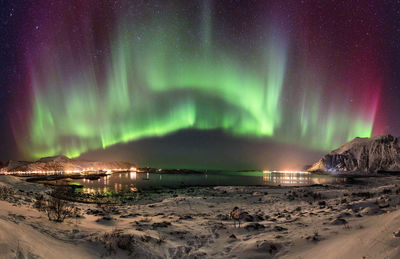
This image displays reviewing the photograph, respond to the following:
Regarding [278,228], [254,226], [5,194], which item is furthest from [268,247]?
[5,194]

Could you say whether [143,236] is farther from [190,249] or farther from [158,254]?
[190,249]

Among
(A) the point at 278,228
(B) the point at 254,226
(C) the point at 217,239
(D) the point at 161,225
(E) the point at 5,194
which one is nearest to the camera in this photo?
(C) the point at 217,239

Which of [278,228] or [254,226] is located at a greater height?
[278,228]

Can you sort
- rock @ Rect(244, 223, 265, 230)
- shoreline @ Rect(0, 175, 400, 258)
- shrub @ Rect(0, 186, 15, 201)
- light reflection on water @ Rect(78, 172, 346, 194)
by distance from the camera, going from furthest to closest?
light reflection on water @ Rect(78, 172, 346, 194), shrub @ Rect(0, 186, 15, 201), rock @ Rect(244, 223, 265, 230), shoreline @ Rect(0, 175, 400, 258)

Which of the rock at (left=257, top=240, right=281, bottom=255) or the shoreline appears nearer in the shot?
the shoreline

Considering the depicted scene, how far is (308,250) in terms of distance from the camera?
25.3 feet

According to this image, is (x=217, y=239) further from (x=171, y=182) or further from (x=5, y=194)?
(x=171, y=182)

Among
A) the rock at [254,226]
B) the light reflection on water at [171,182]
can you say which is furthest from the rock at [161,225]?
the light reflection on water at [171,182]

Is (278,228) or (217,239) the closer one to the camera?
(217,239)

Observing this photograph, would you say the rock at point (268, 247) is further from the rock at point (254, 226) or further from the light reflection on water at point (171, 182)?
the light reflection on water at point (171, 182)

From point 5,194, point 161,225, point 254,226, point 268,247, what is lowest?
point 161,225

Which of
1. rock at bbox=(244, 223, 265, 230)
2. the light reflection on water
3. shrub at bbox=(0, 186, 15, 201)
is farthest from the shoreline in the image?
the light reflection on water

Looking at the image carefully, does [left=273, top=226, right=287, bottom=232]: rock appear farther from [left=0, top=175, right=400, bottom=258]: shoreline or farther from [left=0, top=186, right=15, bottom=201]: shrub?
[left=0, top=186, right=15, bottom=201]: shrub

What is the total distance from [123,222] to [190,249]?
19.9 feet
